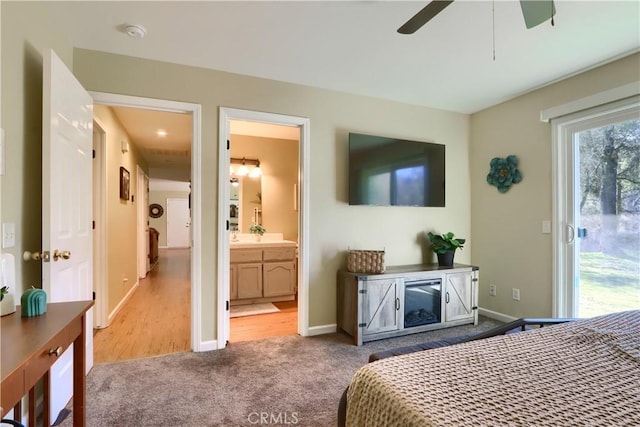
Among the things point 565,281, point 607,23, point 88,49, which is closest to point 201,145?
point 88,49

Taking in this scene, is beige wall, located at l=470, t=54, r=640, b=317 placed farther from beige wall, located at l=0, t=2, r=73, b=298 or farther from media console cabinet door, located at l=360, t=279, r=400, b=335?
beige wall, located at l=0, t=2, r=73, b=298

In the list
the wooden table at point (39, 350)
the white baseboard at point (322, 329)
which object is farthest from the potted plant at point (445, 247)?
the wooden table at point (39, 350)

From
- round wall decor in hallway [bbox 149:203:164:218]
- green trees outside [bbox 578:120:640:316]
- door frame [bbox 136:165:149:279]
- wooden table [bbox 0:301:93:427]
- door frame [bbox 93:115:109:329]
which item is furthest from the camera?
round wall decor in hallway [bbox 149:203:164:218]

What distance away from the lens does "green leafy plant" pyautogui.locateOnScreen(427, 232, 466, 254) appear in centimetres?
332

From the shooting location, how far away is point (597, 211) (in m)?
2.67

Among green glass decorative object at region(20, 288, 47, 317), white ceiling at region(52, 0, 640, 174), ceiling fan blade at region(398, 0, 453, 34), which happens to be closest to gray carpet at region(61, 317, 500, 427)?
green glass decorative object at region(20, 288, 47, 317)

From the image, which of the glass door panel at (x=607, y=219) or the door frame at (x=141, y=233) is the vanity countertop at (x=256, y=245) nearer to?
the door frame at (x=141, y=233)

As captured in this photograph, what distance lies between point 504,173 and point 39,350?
A: 3796mm

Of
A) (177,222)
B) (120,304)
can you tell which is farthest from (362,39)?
(177,222)

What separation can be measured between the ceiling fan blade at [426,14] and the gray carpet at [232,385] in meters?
2.11

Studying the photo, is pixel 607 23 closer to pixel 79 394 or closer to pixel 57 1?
pixel 57 1

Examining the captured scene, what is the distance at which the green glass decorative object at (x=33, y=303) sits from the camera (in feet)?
4.16

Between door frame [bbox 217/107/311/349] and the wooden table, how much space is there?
122 centimetres

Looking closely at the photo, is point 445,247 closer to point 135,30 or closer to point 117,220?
point 135,30
